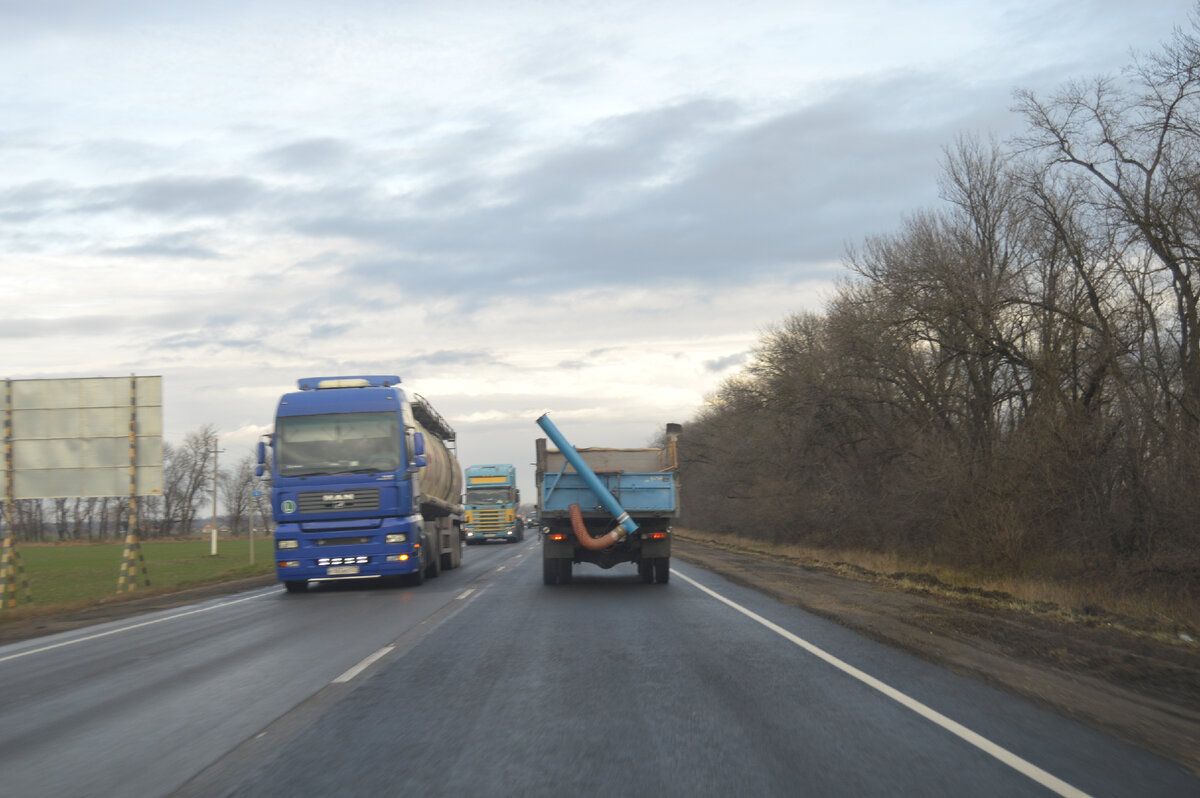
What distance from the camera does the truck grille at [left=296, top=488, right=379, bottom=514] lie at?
20.3 m

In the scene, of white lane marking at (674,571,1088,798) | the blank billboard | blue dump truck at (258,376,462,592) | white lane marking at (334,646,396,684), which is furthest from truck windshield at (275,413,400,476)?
white lane marking at (674,571,1088,798)

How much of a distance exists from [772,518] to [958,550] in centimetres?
2359

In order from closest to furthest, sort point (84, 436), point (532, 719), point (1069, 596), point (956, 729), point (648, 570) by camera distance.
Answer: point (956, 729) → point (532, 719) → point (1069, 596) → point (648, 570) → point (84, 436)

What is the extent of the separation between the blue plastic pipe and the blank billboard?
9.08 metres

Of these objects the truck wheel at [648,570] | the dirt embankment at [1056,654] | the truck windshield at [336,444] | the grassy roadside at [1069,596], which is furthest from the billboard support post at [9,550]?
the grassy roadside at [1069,596]

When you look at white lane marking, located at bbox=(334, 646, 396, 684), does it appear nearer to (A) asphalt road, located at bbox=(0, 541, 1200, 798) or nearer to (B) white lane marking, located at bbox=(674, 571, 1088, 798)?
(A) asphalt road, located at bbox=(0, 541, 1200, 798)

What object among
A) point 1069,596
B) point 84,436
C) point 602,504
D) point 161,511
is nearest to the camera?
point 1069,596

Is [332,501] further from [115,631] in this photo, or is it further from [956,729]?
[956,729]

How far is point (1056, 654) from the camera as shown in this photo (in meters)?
10.7

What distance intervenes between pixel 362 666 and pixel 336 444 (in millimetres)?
11119

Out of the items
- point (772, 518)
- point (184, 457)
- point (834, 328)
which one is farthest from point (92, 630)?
point (184, 457)

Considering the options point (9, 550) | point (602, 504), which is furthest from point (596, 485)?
point (9, 550)

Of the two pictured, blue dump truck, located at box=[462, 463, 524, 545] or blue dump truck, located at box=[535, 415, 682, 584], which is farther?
blue dump truck, located at box=[462, 463, 524, 545]

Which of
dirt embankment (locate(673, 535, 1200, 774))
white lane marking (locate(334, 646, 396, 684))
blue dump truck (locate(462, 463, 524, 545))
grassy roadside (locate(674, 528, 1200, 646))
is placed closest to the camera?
dirt embankment (locate(673, 535, 1200, 774))
